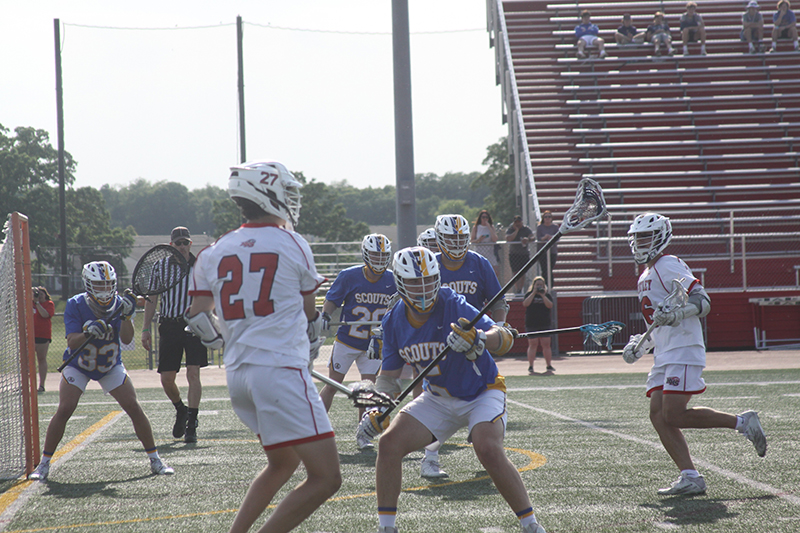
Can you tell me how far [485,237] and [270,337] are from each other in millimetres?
12028

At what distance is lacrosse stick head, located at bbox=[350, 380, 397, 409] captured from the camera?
3734 millimetres

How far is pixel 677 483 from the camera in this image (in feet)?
15.8

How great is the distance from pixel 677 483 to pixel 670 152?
16978 mm

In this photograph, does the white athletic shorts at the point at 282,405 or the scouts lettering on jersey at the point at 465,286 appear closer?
the white athletic shorts at the point at 282,405

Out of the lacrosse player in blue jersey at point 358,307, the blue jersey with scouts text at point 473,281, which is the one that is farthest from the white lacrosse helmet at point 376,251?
the blue jersey with scouts text at point 473,281

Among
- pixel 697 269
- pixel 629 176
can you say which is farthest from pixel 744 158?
pixel 697 269

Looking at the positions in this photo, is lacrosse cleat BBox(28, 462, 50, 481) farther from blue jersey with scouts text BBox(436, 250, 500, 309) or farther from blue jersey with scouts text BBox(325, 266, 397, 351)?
blue jersey with scouts text BBox(436, 250, 500, 309)

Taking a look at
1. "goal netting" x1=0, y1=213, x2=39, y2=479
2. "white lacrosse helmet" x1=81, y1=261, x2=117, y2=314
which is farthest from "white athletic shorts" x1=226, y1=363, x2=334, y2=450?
"goal netting" x1=0, y1=213, x2=39, y2=479

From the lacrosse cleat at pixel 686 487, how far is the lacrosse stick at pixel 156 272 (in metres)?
3.55

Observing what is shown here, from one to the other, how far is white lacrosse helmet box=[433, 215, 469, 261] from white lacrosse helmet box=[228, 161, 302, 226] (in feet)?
9.77

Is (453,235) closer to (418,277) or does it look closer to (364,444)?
(364,444)

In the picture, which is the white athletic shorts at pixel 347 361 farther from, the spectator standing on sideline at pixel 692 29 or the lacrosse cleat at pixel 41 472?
the spectator standing on sideline at pixel 692 29

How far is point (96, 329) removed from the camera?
224 inches

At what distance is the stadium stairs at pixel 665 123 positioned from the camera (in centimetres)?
1867
